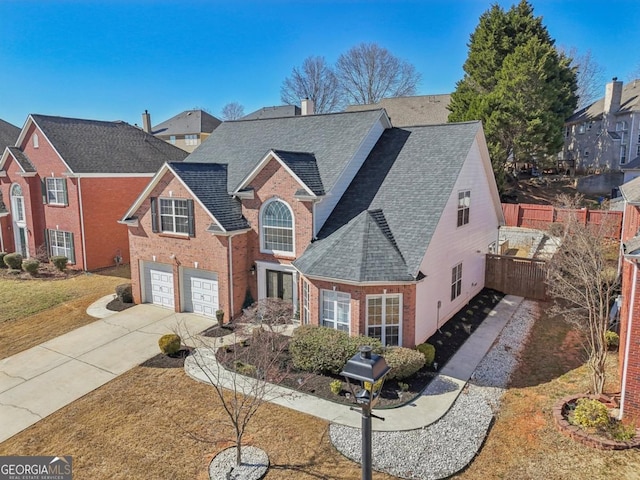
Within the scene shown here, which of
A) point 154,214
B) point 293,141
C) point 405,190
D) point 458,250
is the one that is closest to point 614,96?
point 458,250

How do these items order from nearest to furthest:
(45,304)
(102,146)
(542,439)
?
(542,439)
(45,304)
(102,146)

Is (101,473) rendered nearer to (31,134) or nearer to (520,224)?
(31,134)

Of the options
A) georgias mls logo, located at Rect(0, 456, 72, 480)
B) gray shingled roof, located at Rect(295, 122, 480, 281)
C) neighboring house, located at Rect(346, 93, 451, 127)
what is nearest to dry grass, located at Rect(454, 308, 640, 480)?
gray shingled roof, located at Rect(295, 122, 480, 281)

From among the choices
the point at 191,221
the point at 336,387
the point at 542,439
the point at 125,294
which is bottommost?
the point at 542,439

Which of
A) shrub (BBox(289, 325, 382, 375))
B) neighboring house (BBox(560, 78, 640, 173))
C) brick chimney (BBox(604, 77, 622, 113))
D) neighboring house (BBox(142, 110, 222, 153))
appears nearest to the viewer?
shrub (BBox(289, 325, 382, 375))

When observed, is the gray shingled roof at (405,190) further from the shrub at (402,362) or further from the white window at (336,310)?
the shrub at (402,362)

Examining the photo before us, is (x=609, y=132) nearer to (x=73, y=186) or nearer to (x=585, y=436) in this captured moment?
(x=585, y=436)

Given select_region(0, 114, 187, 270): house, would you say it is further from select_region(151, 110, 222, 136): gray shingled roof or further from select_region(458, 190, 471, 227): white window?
select_region(151, 110, 222, 136): gray shingled roof

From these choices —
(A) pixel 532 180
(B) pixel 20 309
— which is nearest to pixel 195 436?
(B) pixel 20 309
